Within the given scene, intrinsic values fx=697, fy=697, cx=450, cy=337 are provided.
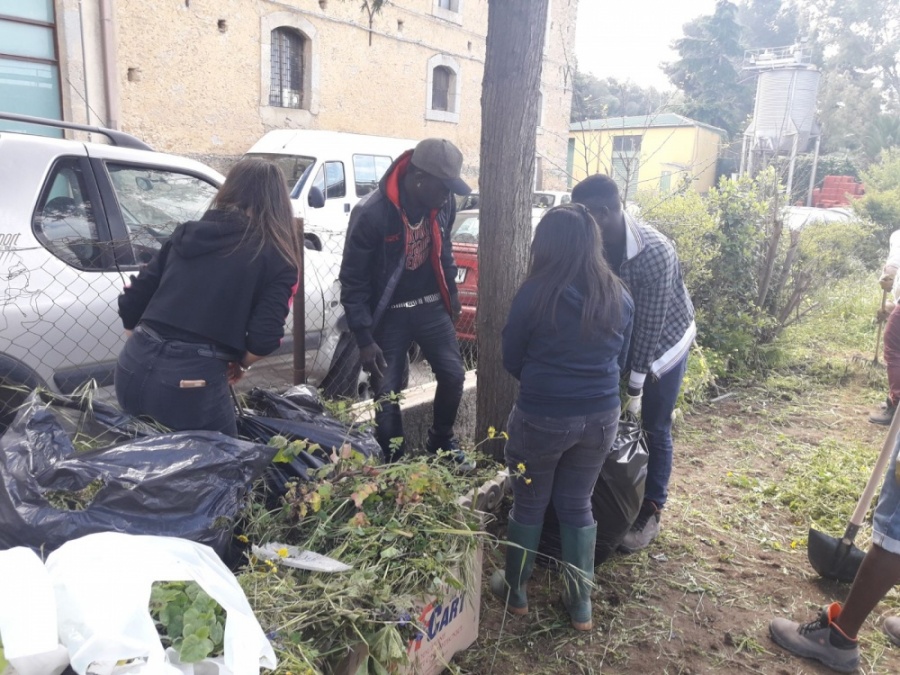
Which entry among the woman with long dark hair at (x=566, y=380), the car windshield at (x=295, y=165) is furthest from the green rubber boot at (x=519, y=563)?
the car windshield at (x=295, y=165)

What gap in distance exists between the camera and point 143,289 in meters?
2.76

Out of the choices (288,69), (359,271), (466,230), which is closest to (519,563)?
(359,271)

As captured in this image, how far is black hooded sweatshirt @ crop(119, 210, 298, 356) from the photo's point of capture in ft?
8.42

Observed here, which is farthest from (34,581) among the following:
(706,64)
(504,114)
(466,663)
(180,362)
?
(706,64)

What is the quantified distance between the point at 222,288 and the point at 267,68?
13.7 meters

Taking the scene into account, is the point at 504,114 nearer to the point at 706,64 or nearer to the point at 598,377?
the point at 598,377

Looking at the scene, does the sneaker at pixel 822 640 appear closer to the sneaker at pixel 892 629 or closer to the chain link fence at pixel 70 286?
the sneaker at pixel 892 629

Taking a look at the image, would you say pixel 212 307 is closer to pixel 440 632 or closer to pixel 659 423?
pixel 440 632

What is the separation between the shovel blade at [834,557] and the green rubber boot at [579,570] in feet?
4.13

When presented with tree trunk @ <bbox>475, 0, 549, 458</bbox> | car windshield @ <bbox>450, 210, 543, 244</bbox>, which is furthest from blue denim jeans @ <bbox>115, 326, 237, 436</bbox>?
car windshield @ <bbox>450, 210, 543, 244</bbox>

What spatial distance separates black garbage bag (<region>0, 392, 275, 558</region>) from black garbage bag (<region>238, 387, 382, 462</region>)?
519 millimetres

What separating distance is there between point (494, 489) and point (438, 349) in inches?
29.8

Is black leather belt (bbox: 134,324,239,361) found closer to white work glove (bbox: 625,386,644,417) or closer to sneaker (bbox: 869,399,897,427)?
white work glove (bbox: 625,386,644,417)

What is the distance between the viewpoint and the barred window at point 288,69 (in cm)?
1523
